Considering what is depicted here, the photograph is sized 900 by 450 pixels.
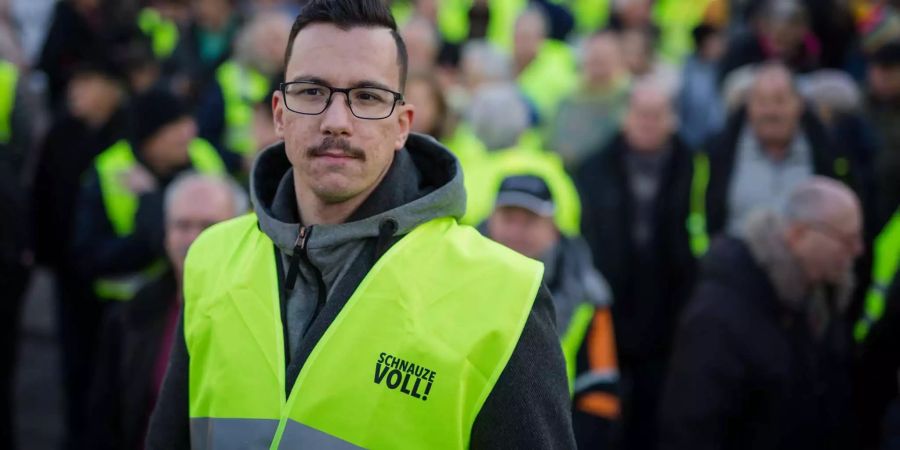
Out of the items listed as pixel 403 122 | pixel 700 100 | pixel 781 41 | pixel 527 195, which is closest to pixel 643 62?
pixel 700 100

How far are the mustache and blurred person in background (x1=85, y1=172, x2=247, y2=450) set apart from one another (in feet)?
7.48

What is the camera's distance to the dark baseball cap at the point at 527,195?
4637mm

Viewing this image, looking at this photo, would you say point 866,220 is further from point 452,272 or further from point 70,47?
point 70,47

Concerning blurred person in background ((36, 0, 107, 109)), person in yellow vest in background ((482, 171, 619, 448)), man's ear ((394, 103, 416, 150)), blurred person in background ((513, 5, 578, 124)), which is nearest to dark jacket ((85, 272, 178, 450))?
person in yellow vest in background ((482, 171, 619, 448))

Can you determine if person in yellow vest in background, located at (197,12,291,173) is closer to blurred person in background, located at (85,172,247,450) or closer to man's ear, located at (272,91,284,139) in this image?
blurred person in background, located at (85,172,247,450)

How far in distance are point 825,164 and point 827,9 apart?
11.9ft

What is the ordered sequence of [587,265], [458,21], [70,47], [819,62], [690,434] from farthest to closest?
[458,21]
[70,47]
[819,62]
[587,265]
[690,434]

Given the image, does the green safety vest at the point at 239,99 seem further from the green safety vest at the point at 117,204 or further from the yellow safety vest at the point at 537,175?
the yellow safety vest at the point at 537,175

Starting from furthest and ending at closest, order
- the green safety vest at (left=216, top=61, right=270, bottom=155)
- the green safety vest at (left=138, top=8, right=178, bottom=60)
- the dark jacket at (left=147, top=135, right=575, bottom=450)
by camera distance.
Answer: the green safety vest at (left=138, top=8, right=178, bottom=60)
the green safety vest at (left=216, top=61, right=270, bottom=155)
the dark jacket at (left=147, top=135, right=575, bottom=450)

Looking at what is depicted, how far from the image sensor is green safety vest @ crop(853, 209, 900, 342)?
18.8 ft

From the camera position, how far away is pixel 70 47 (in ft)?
33.7

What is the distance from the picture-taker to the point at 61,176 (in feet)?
24.5

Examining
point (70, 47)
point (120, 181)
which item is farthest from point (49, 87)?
point (120, 181)

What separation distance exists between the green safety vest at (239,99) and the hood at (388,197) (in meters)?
4.77
